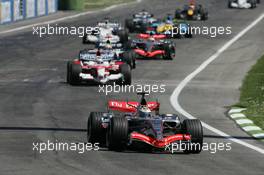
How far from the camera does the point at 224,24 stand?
81.3m

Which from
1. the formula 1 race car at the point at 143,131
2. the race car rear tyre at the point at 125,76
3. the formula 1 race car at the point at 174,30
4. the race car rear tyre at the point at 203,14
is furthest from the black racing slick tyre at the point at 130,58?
the race car rear tyre at the point at 203,14

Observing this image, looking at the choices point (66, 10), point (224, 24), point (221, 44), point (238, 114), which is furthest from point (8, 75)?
point (66, 10)

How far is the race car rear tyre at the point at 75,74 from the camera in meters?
39.1

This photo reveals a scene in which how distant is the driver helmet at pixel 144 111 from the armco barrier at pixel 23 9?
5056cm

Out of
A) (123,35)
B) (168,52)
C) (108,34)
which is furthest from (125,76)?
(123,35)

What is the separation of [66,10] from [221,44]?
3377cm

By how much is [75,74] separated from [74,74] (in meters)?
0.04

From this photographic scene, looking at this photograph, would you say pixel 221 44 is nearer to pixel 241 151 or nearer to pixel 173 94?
pixel 173 94

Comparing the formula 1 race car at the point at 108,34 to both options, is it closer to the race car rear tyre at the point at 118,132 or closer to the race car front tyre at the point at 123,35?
the race car front tyre at the point at 123,35

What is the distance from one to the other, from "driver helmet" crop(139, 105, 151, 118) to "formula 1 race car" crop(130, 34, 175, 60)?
2547 centimetres

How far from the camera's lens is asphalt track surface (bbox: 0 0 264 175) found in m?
22.0

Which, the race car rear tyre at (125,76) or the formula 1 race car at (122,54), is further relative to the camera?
the formula 1 race car at (122,54)

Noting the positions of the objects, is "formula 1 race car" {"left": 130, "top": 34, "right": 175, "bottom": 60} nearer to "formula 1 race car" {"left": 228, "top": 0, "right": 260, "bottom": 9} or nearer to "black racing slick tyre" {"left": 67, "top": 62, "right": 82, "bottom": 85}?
"black racing slick tyre" {"left": 67, "top": 62, "right": 82, "bottom": 85}

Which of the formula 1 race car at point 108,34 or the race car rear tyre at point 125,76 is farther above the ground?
the race car rear tyre at point 125,76
